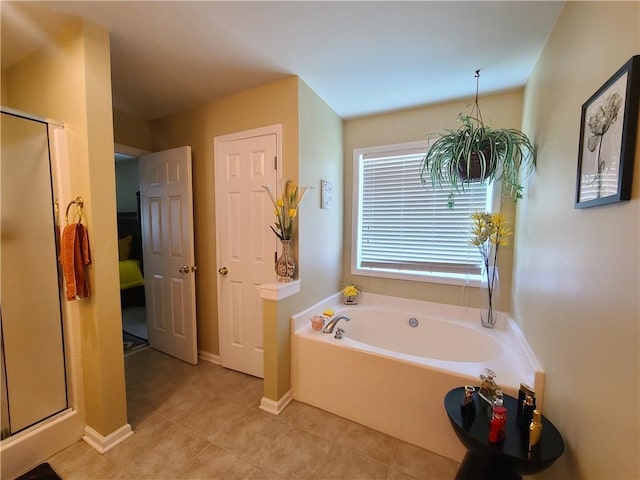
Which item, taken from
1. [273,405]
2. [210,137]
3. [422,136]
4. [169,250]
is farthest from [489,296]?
[169,250]

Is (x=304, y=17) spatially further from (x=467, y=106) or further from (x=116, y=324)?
(x=116, y=324)

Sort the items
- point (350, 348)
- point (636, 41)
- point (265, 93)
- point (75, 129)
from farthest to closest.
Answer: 1. point (265, 93)
2. point (350, 348)
3. point (75, 129)
4. point (636, 41)

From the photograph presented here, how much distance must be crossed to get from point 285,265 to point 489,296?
5.28ft

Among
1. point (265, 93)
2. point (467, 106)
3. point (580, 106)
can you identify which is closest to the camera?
point (580, 106)

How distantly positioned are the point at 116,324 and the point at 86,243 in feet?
1.66

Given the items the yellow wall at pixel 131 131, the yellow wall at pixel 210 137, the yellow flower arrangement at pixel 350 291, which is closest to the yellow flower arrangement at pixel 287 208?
the yellow wall at pixel 210 137

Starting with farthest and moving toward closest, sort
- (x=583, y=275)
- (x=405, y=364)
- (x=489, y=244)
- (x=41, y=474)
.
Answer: (x=489, y=244) → (x=405, y=364) → (x=41, y=474) → (x=583, y=275)

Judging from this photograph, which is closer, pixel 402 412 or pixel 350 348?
pixel 402 412

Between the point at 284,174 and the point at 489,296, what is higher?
the point at 284,174

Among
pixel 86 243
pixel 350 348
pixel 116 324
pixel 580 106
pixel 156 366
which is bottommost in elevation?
pixel 156 366

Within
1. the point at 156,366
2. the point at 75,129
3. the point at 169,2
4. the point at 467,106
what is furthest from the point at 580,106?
the point at 156,366

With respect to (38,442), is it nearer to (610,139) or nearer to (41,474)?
(41,474)

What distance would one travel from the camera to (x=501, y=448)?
1064 millimetres

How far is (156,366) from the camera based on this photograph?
2.52m
